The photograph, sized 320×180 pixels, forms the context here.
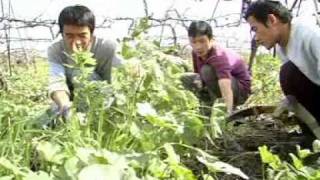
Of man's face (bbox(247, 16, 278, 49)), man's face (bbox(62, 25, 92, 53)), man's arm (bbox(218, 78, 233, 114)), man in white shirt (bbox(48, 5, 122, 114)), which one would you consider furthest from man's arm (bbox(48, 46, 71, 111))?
man's arm (bbox(218, 78, 233, 114))

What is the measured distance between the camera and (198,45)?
323 centimetres

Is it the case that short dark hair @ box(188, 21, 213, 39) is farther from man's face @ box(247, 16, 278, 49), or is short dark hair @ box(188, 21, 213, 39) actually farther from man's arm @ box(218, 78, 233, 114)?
man's face @ box(247, 16, 278, 49)

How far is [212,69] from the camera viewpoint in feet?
10.6

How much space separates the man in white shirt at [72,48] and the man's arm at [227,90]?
2.16ft

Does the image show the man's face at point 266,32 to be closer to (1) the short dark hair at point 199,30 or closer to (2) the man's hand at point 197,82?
(1) the short dark hair at point 199,30

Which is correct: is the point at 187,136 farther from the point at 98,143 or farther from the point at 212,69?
the point at 212,69

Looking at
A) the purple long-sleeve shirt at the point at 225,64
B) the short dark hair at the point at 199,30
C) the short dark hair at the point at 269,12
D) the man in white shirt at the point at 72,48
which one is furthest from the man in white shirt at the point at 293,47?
the short dark hair at the point at 199,30

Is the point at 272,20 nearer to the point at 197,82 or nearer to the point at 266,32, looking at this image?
the point at 266,32

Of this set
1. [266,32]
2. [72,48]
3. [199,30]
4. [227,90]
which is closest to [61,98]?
[72,48]

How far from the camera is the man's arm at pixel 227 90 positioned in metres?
3.01

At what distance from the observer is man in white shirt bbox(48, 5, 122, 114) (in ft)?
7.49

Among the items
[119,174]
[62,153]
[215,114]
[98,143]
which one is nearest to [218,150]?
[215,114]

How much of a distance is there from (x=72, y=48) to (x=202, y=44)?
100 centimetres

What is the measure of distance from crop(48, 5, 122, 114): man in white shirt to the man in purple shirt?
0.63 meters
